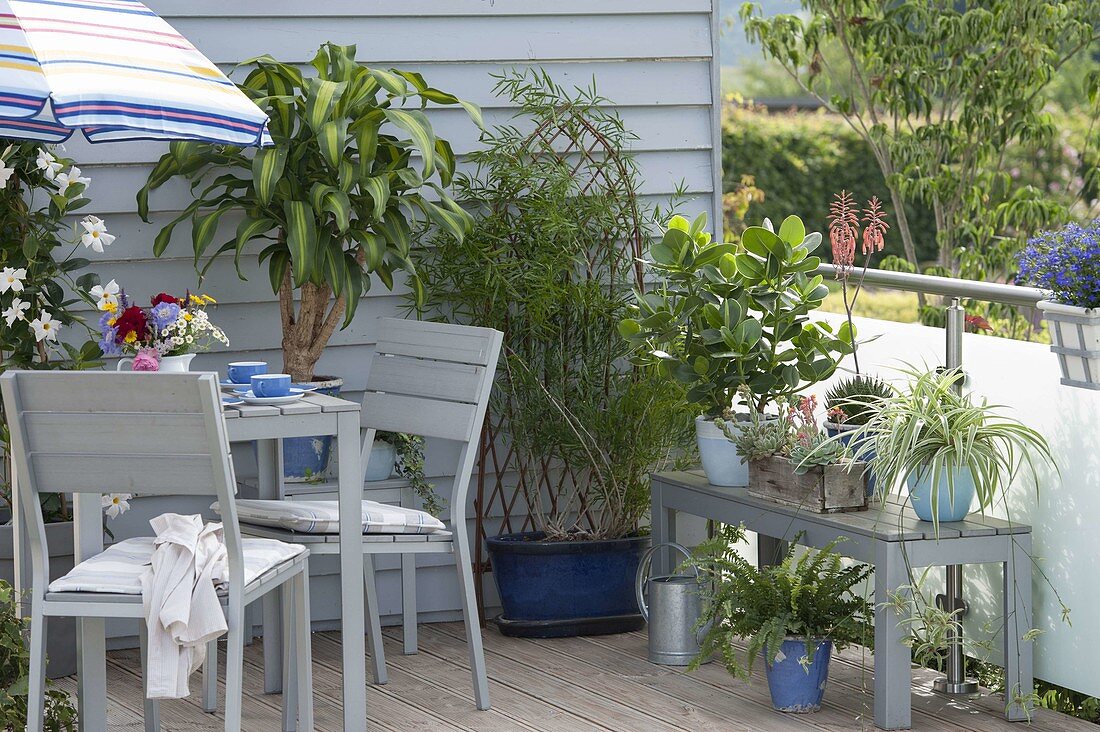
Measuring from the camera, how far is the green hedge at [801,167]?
13.0 metres

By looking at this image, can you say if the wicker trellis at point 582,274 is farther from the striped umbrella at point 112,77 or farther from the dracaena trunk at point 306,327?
the striped umbrella at point 112,77

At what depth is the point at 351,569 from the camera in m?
3.10

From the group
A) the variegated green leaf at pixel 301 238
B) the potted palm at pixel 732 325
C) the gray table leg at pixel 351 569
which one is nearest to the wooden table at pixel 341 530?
the gray table leg at pixel 351 569

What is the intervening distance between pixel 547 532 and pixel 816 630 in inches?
42.8

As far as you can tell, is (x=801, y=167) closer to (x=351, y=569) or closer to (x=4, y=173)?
(x=4, y=173)

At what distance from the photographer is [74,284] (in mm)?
3852

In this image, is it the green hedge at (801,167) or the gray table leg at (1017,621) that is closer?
the gray table leg at (1017,621)

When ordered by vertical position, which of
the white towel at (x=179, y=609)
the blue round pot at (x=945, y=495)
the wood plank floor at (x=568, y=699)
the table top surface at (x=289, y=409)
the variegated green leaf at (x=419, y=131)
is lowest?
the wood plank floor at (x=568, y=699)

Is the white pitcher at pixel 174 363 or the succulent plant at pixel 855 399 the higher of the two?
A: the white pitcher at pixel 174 363

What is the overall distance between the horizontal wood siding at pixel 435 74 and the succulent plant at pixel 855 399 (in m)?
1.06

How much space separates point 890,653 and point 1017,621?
0.32 metres

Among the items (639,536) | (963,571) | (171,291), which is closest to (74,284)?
(171,291)

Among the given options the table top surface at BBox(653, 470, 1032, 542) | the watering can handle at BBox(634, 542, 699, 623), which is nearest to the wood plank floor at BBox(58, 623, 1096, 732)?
the watering can handle at BBox(634, 542, 699, 623)

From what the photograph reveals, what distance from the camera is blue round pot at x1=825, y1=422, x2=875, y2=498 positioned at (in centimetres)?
343
